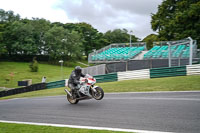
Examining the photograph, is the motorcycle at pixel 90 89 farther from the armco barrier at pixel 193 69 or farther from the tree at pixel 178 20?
the tree at pixel 178 20

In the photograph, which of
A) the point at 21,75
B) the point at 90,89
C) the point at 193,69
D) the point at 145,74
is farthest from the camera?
the point at 21,75

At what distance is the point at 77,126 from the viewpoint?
213 inches

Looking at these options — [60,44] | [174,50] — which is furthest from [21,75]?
[174,50]

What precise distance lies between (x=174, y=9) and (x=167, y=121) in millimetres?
32680

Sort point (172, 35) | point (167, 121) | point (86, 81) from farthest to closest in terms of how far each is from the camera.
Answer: point (172, 35) < point (86, 81) < point (167, 121)

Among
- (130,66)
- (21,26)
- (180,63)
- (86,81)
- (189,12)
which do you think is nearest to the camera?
(86,81)

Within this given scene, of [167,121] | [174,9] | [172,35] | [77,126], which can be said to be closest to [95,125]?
[77,126]

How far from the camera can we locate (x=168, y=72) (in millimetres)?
17188

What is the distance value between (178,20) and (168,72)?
15.4 metres

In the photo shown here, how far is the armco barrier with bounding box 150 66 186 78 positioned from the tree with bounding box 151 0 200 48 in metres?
13.8

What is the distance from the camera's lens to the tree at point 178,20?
A: 2836cm

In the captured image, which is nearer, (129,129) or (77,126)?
(129,129)

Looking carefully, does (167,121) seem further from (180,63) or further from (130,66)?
(130,66)

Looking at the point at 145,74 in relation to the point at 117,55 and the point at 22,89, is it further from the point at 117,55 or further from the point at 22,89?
the point at 22,89
